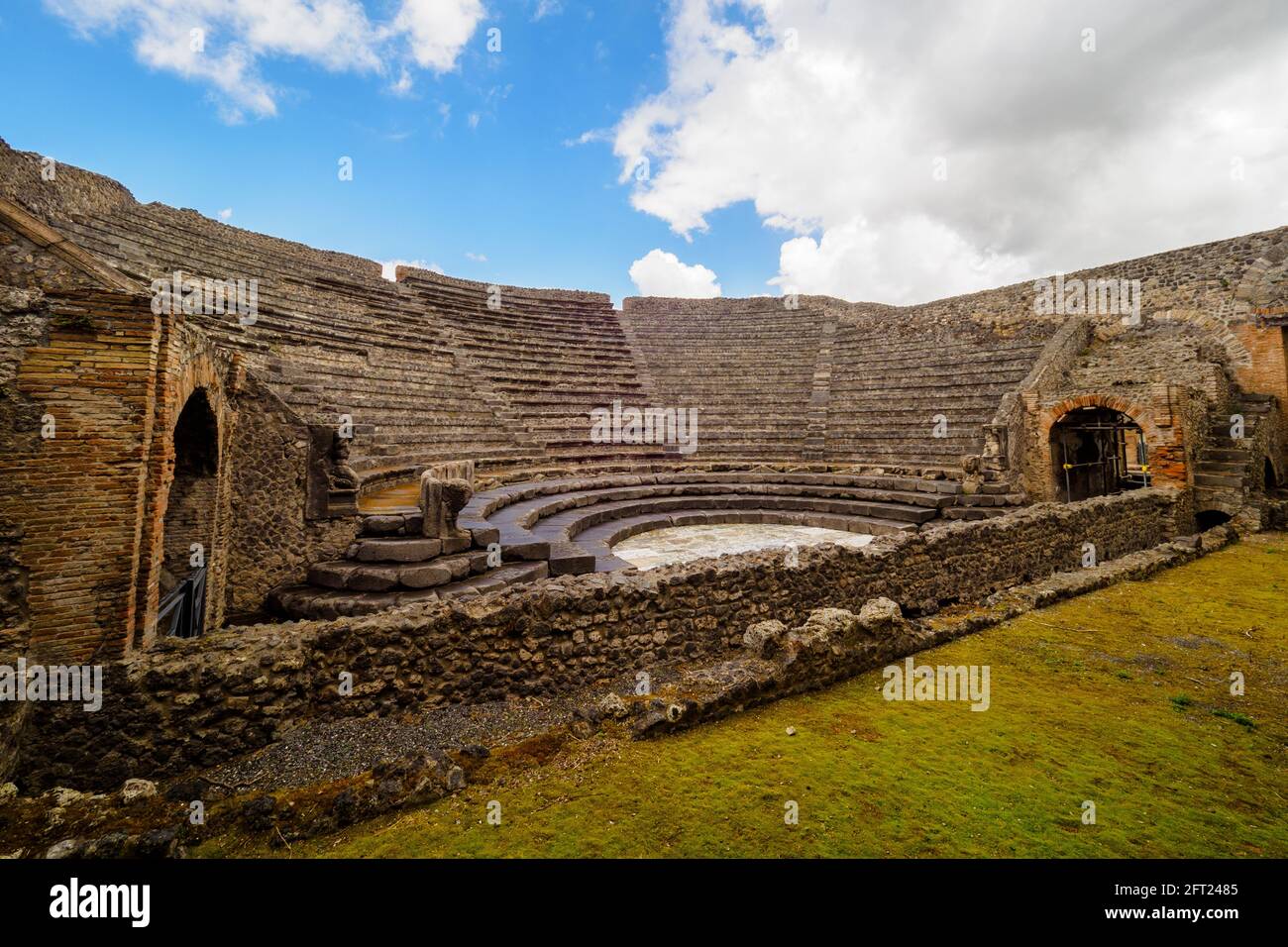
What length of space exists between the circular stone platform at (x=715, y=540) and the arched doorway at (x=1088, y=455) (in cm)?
623

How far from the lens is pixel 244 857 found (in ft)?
8.29

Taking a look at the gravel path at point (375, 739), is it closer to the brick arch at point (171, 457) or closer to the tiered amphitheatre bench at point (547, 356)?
the brick arch at point (171, 457)

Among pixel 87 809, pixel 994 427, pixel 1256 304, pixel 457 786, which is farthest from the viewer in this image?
pixel 1256 304

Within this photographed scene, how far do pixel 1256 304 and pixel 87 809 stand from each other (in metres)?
22.8

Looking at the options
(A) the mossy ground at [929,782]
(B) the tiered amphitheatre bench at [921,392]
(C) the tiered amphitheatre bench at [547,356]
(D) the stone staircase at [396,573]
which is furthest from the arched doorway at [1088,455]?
(D) the stone staircase at [396,573]

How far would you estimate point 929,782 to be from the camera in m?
3.10

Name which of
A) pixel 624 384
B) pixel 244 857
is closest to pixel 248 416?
pixel 244 857

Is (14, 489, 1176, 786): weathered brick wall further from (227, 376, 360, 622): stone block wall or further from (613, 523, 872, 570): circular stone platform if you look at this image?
(613, 523, 872, 570): circular stone platform

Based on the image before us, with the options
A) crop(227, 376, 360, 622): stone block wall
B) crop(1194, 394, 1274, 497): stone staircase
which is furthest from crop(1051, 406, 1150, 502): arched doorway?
crop(227, 376, 360, 622): stone block wall

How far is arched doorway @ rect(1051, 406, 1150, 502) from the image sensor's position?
12680 mm

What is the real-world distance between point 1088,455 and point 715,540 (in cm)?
1147

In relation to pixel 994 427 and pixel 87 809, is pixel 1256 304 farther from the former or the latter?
pixel 87 809

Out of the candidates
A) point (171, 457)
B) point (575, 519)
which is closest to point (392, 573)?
point (171, 457)

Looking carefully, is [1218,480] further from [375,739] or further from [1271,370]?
[375,739]
